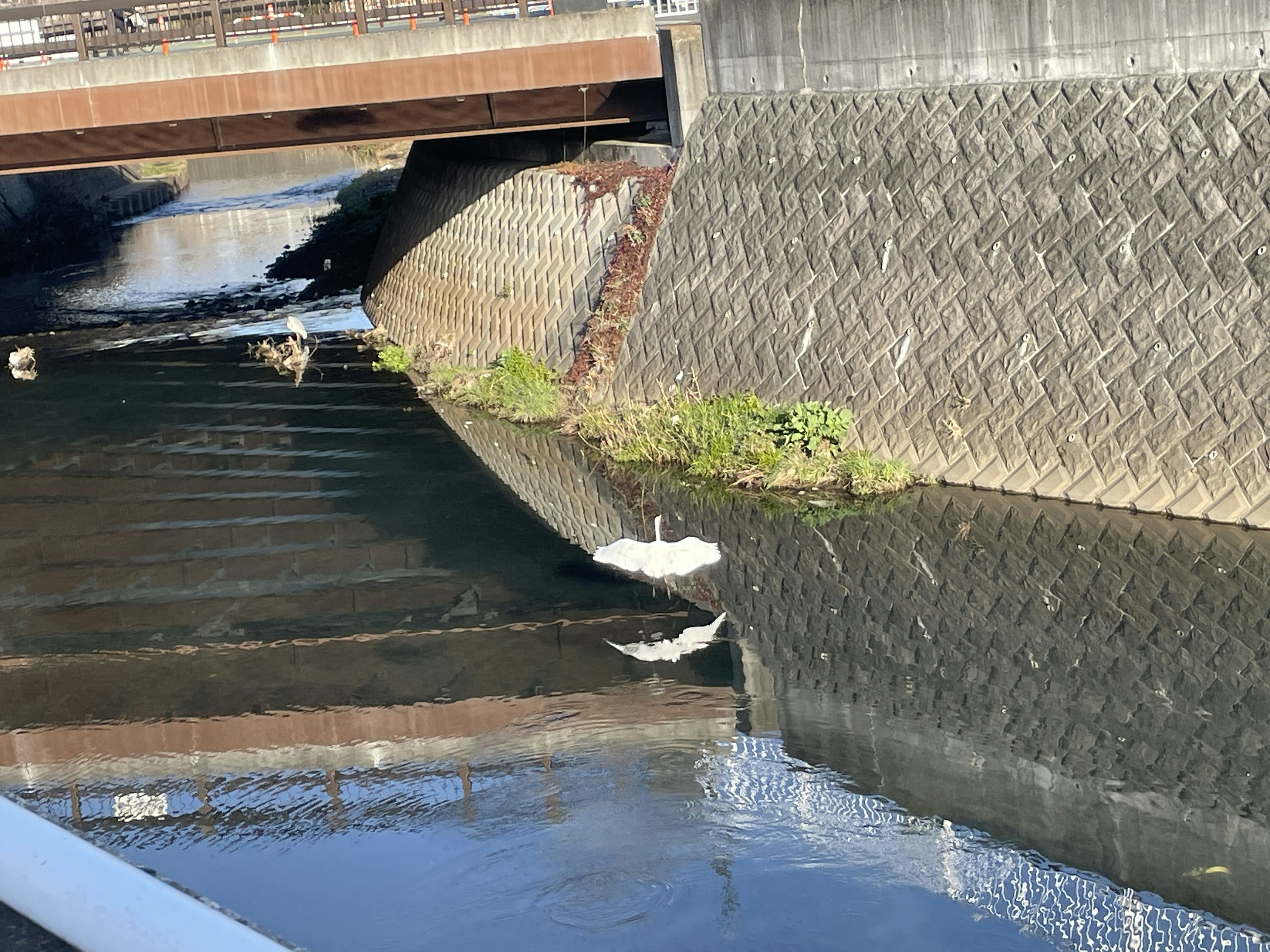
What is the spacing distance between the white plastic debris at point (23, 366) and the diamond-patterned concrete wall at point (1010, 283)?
35.9 feet

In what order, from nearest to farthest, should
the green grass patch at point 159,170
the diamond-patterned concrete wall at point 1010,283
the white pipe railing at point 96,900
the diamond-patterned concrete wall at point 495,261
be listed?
the white pipe railing at point 96,900
the diamond-patterned concrete wall at point 1010,283
the diamond-patterned concrete wall at point 495,261
the green grass patch at point 159,170

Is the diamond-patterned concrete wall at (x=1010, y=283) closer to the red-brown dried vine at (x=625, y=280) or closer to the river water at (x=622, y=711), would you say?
the red-brown dried vine at (x=625, y=280)

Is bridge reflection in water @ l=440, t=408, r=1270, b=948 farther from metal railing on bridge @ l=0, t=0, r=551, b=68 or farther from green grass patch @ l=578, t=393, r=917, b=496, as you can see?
metal railing on bridge @ l=0, t=0, r=551, b=68

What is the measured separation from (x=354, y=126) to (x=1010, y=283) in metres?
10.4

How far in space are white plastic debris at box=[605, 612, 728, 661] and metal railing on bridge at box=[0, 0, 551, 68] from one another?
37.5 ft

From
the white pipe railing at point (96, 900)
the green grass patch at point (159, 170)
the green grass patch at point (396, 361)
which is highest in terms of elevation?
the green grass patch at point (159, 170)

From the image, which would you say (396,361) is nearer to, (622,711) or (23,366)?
(23,366)

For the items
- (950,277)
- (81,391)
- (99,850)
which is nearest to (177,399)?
(81,391)

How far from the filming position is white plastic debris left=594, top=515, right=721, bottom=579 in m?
12.8

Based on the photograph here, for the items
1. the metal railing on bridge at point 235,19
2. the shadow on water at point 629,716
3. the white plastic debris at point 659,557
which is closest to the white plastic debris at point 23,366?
the metal railing on bridge at point 235,19

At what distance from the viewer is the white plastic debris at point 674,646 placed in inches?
430

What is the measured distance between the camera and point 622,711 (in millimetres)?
9961

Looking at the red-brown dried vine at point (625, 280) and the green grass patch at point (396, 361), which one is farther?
the green grass patch at point (396, 361)

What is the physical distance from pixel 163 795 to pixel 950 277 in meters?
9.18
